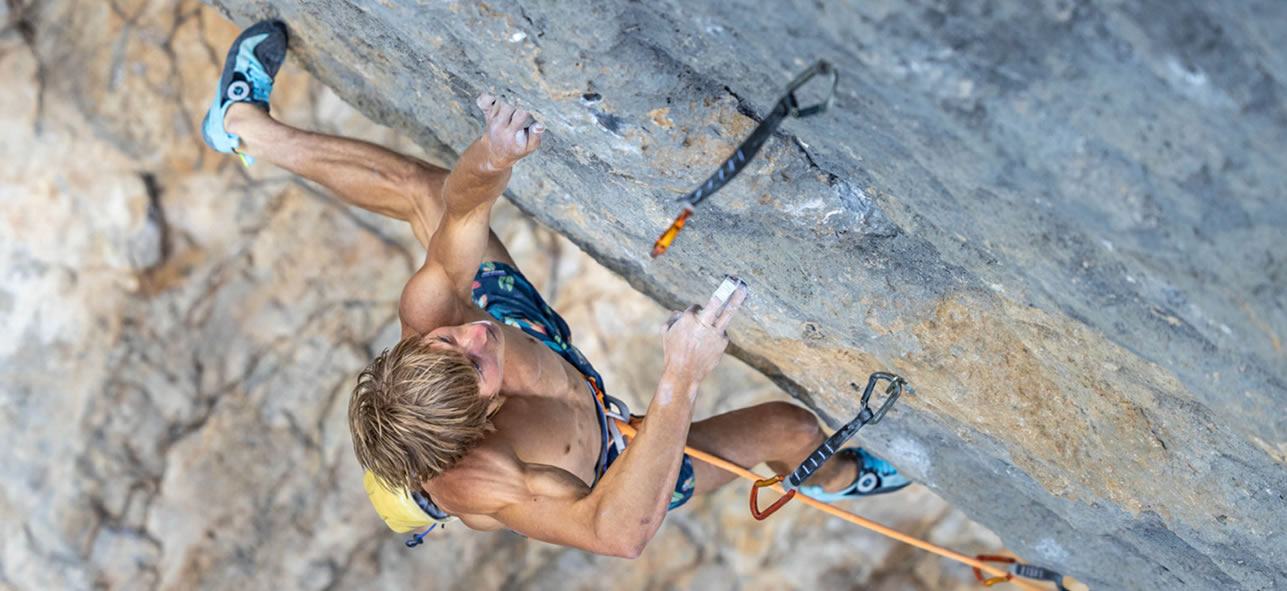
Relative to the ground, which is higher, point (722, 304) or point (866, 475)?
point (722, 304)

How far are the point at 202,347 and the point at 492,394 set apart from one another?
Answer: 2438 millimetres

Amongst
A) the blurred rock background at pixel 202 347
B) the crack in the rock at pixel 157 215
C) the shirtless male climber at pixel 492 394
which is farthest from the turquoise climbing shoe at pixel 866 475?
the crack in the rock at pixel 157 215

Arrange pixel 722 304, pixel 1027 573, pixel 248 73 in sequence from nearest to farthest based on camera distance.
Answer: pixel 722 304 < pixel 248 73 < pixel 1027 573

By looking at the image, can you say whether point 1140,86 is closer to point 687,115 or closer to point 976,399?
point 687,115

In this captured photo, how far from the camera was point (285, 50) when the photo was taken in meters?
2.68

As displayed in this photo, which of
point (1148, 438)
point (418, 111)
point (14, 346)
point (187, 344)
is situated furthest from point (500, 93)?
point (14, 346)

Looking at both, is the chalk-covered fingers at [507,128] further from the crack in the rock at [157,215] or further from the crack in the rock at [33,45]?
the crack in the rock at [33,45]

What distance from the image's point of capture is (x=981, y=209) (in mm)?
1330

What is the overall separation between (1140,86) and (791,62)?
1.39 ft

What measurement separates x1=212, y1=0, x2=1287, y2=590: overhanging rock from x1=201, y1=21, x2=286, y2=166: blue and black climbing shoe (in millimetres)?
90

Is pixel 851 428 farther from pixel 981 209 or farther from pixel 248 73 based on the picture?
pixel 248 73

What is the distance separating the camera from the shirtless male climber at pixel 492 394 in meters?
1.73

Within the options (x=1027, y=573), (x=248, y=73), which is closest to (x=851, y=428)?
(x=1027, y=573)

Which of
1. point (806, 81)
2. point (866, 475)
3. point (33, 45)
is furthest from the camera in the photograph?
point (33, 45)
